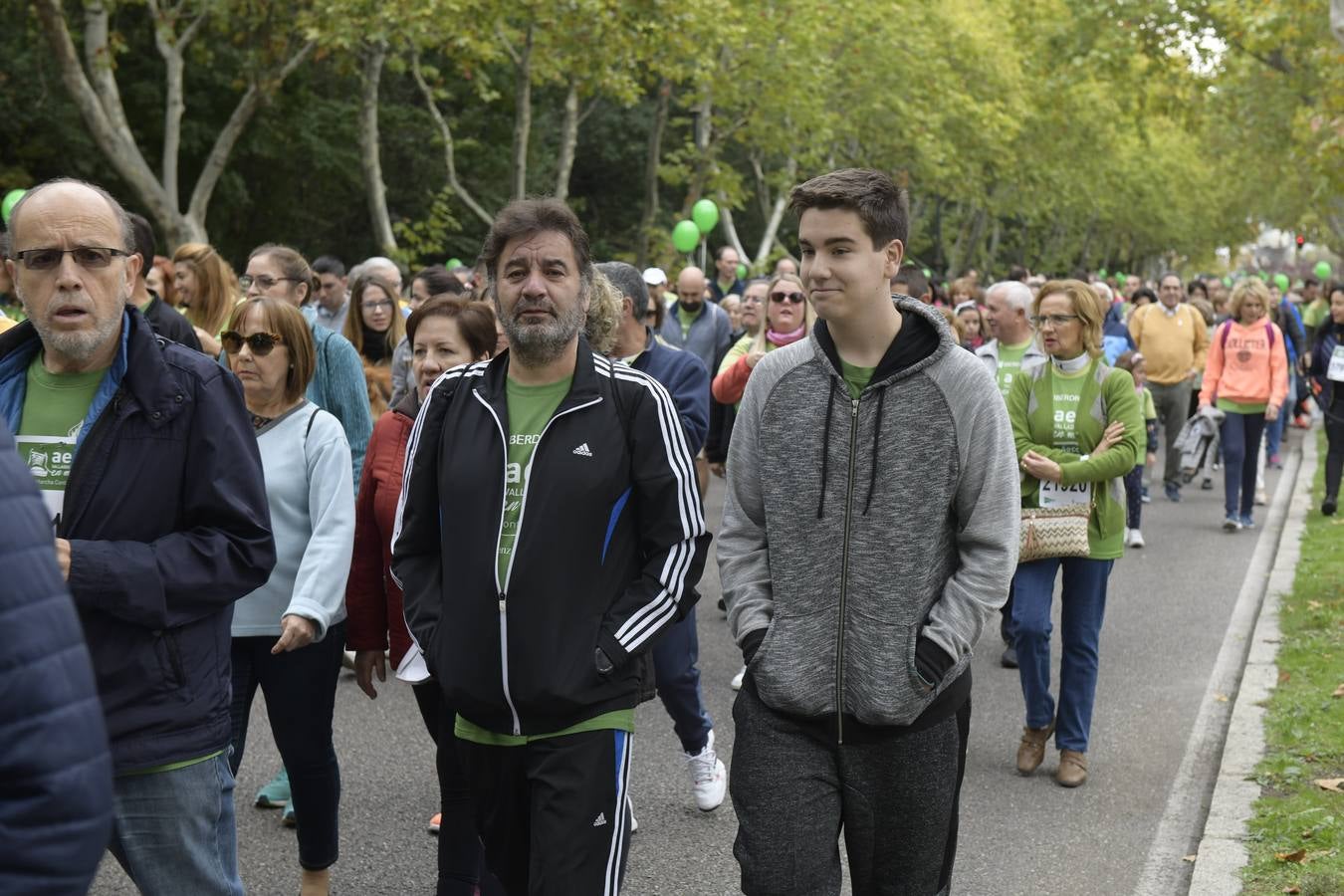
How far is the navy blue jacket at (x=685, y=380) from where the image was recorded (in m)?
5.99

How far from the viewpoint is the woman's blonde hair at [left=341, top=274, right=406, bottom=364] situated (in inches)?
341

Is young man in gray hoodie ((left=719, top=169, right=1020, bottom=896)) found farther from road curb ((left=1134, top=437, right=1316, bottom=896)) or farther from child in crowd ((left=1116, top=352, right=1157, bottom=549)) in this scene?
child in crowd ((left=1116, top=352, right=1157, bottom=549))

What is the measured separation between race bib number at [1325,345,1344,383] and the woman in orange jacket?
1.81 feet

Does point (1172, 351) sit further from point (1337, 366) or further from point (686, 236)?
point (686, 236)

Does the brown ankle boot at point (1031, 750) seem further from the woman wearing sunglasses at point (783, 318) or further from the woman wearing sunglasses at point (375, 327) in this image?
the woman wearing sunglasses at point (375, 327)

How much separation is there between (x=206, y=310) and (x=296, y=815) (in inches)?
134

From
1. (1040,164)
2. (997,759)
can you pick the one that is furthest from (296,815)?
(1040,164)

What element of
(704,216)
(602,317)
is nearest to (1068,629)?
(602,317)

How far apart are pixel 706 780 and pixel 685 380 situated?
5.02ft

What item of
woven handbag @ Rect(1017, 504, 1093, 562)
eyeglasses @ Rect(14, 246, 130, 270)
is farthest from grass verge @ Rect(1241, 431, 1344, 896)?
eyeglasses @ Rect(14, 246, 130, 270)

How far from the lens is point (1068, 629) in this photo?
Answer: 6.83 m

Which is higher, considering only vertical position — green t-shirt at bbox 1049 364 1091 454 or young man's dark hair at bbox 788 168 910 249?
young man's dark hair at bbox 788 168 910 249

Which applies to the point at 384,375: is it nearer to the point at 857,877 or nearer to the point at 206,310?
the point at 206,310

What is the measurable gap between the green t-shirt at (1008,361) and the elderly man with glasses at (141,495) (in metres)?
5.15
